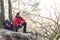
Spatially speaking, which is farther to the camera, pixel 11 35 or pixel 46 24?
pixel 46 24

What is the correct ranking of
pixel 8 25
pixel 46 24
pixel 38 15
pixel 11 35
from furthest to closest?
pixel 38 15
pixel 46 24
pixel 8 25
pixel 11 35

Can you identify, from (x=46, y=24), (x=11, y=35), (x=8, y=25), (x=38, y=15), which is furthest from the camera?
(x=38, y=15)

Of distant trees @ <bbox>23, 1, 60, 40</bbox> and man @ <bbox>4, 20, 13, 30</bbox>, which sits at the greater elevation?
man @ <bbox>4, 20, 13, 30</bbox>

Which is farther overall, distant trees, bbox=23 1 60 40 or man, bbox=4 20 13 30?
distant trees, bbox=23 1 60 40

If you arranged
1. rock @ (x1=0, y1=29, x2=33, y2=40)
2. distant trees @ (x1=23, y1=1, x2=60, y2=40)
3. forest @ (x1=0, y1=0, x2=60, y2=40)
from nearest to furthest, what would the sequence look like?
rock @ (x1=0, y1=29, x2=33, y2=40), distant trees @ (x1=23, y1=1, x2=60, y2=40), forest @ (x1=0, y1=0, x2=60, y2=40)

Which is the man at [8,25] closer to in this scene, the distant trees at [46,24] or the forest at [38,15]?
the distant trees at [46,24]

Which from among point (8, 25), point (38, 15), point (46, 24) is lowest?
point (46, 24)

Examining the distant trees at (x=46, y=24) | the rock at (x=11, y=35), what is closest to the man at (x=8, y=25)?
the rock at (x=11, y=35)

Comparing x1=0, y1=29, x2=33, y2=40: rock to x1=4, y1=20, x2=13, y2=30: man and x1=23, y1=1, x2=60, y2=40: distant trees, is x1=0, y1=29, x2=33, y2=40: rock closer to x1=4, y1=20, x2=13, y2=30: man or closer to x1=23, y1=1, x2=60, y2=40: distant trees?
x1=4, y1=20, x2=13, y2=30: man

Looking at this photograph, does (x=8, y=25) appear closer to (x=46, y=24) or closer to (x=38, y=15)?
(x=46, y=24)

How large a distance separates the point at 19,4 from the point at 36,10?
7.79 ft

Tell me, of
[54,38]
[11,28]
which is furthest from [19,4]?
[11,28]

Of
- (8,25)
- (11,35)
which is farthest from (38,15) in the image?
(11,35)


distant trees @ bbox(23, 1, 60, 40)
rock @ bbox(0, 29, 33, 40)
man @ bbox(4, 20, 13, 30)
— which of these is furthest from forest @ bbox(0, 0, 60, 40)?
rock @ bbox(0, 29, 33, 40)
